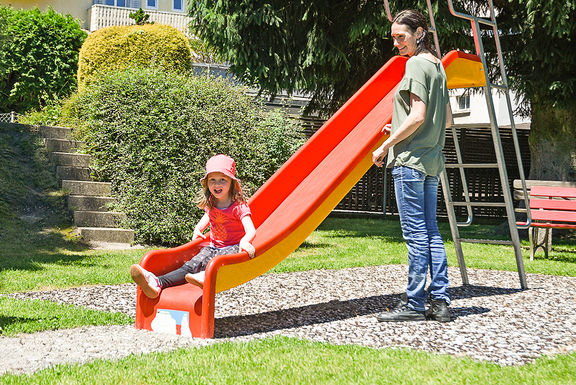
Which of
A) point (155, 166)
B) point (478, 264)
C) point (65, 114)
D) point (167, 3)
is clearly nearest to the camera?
point (478, 264)

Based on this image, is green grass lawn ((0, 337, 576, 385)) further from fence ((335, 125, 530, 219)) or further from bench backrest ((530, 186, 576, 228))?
fence ((335, 125, 530, 219))

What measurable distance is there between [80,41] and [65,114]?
10.9 m

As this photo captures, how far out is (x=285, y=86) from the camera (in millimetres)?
13055

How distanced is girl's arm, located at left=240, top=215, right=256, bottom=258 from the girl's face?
252 millimetres

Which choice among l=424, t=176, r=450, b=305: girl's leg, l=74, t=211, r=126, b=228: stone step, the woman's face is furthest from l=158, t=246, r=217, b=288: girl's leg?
l=74, t=211, r=126, b=228: stone step

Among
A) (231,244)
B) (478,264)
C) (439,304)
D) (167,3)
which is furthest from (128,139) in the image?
(167,3)

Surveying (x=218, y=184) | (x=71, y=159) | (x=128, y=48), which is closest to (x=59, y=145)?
(x=71, y=159)

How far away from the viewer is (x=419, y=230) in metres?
5.38

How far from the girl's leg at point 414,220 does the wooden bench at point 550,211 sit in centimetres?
485

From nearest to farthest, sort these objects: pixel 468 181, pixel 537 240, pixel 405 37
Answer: pixel 405 37 → pixel 537 240 → pixel 468 181

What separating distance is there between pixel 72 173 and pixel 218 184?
734cm

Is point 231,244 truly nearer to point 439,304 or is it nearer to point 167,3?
point 439,304

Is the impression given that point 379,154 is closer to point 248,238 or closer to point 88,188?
point 248,238

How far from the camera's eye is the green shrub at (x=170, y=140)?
1094cm
